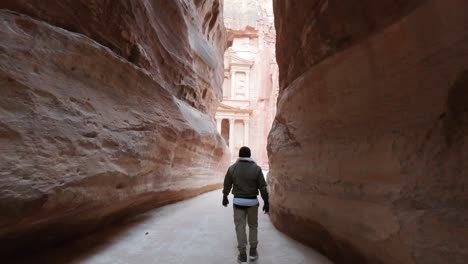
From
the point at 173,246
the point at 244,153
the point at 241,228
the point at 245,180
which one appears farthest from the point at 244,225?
the point at 173,246

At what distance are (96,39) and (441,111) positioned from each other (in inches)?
177

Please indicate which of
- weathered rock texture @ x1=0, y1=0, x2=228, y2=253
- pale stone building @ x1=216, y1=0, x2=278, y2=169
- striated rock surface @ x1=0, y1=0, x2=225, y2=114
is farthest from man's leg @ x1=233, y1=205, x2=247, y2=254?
pale stone building @ x1=216, y1=0, x2=278, y2=169

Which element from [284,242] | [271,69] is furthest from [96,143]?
[271,69]

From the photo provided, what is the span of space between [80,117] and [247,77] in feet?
120

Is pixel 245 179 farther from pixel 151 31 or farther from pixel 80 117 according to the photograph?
pixel 151 31

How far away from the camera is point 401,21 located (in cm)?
221

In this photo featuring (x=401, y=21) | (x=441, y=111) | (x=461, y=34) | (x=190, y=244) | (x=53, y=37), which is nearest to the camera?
(x=461, y=34)

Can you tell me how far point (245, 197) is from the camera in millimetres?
3402

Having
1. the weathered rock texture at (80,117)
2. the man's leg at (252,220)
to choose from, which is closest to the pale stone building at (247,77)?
the weathered rock texture at (80,117)

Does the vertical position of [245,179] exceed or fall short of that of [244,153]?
it falls short

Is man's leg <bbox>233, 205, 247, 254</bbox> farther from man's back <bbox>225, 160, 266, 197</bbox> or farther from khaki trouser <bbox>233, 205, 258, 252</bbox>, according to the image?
man's back <bbox>225, 160, 266, 197</bbox>

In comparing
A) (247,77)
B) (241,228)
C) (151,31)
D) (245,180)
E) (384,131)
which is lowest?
(241,228)

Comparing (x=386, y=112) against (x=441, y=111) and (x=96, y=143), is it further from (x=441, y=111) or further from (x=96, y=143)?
(x=96, y=143)

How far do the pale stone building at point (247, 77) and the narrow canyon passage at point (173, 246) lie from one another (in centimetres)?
2943
